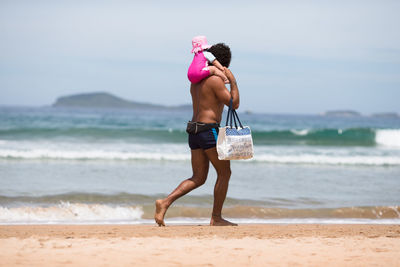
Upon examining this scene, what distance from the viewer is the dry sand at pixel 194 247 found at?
13.4ft

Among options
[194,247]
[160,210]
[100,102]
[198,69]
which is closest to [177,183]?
[160,210]

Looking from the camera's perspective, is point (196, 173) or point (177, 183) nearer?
point (196, 173)

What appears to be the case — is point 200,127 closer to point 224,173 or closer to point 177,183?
point 224,173

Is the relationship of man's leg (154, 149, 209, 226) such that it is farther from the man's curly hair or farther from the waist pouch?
the man's curly hair

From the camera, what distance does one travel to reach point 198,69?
17.3 ft

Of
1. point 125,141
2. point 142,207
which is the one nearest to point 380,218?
point 142,207

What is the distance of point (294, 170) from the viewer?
12734mm

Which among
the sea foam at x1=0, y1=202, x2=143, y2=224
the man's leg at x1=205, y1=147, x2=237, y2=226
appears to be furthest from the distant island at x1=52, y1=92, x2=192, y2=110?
the man's leg at x1=205, y1=147, x2=237, y2=226

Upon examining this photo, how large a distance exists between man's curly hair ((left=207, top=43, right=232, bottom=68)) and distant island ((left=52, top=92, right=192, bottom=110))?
10284cm

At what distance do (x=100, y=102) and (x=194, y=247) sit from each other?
112m

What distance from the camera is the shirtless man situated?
523 cm

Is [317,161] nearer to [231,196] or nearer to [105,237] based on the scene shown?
[231,196]

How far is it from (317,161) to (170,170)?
17.2 ft

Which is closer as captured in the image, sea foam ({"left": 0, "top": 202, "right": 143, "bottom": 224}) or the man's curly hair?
the man's curly hair
